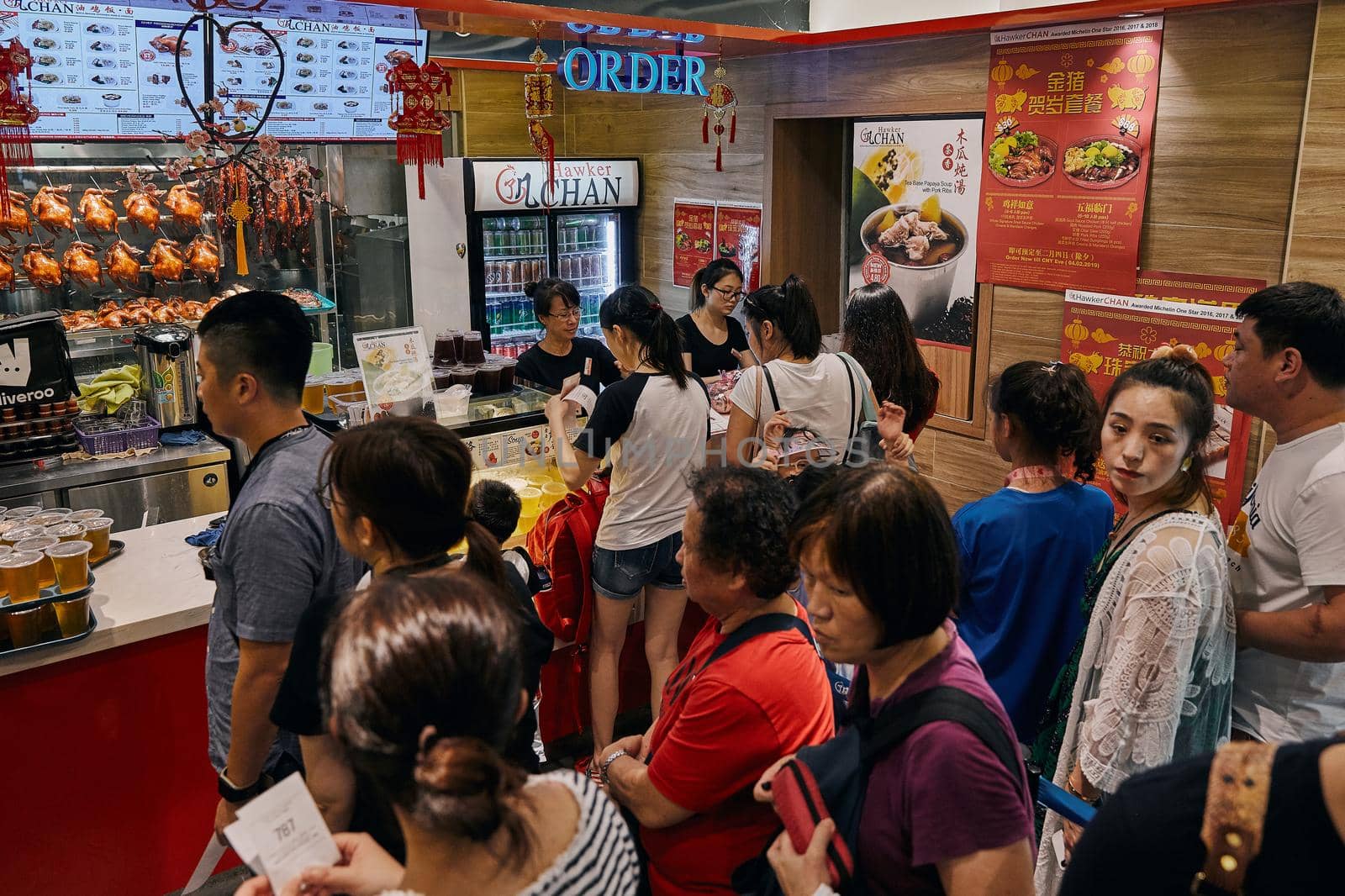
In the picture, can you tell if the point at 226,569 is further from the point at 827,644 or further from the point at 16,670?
the point at 827,644

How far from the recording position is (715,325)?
17.9 feet

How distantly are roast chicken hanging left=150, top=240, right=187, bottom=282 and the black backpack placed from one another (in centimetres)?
581

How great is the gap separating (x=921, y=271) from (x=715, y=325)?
1348mm

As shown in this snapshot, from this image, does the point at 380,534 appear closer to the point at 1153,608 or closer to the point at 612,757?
the point at 612,757

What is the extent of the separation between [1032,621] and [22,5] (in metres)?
5.61

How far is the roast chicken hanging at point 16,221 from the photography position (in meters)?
5.16

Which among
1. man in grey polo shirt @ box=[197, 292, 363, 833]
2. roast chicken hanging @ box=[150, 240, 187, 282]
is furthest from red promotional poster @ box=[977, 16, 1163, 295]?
roast chicken hanging @ box=[150, 240, 187, 282]

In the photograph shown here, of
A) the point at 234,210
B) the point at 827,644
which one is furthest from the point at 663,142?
the point at 827,644

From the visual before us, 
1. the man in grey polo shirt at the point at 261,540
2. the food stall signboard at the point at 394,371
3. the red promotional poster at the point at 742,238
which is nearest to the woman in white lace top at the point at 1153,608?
the man in grey polo shirt at the point at 261,540

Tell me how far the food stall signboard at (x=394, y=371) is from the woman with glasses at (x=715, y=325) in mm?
1731

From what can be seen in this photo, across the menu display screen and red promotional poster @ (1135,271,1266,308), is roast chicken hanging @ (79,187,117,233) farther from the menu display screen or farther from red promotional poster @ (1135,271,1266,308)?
red promotional poster @ (1135,271,1266,308)

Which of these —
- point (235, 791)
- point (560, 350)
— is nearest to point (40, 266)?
point (560, 350)

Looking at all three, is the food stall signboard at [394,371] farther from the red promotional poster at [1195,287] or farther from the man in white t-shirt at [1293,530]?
the red promotional poster at [1195,287]

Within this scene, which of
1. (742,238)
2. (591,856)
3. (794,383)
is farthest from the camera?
(742,238)
